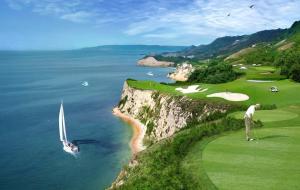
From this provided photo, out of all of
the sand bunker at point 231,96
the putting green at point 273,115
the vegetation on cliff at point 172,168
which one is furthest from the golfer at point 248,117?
the sand bunker at point 231,96

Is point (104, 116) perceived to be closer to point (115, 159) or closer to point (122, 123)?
point (122, 123)

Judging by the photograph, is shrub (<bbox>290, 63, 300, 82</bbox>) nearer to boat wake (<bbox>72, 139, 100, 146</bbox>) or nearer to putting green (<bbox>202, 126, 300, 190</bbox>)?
boat wake (<bbox>72, 139, 100, 146</bbox>)

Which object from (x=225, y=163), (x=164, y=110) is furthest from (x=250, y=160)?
(x=164, y=110)

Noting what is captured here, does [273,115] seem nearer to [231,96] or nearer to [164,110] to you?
[231,96]

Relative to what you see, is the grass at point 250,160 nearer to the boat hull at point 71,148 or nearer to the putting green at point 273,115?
the putting green at point 273,115

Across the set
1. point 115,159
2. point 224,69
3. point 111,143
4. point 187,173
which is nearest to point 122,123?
point 111,143

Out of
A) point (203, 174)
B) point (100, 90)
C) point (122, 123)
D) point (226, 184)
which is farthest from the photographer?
point (100, 90)
